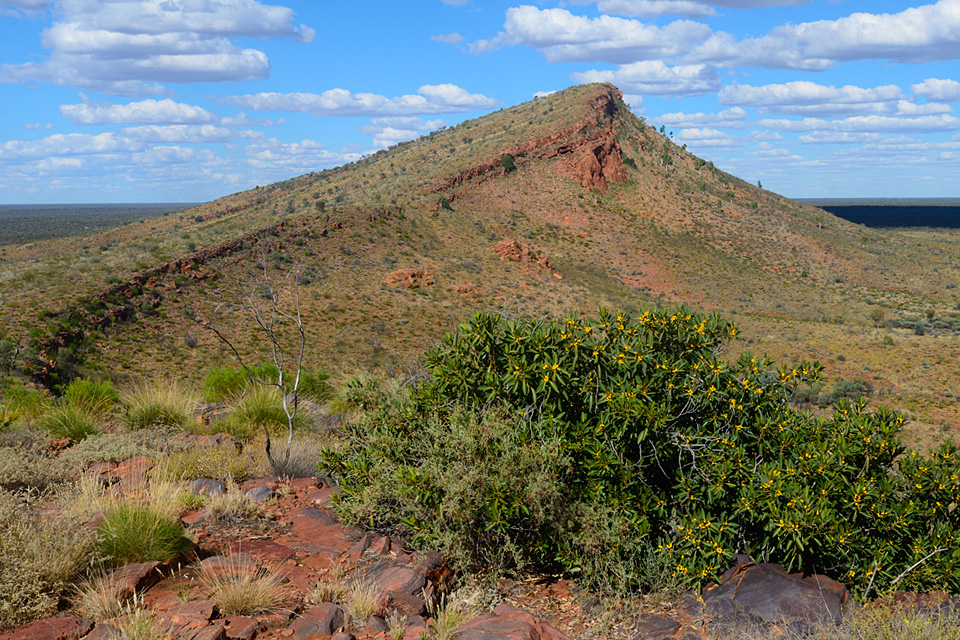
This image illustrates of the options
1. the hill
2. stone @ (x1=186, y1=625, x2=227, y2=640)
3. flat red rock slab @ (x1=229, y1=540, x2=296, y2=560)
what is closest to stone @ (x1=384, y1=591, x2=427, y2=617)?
stone @ (x1=186, y1=625, x2=227, y2=640)

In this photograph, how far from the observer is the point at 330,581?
4398mm

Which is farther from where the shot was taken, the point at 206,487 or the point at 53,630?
the point at 206,487

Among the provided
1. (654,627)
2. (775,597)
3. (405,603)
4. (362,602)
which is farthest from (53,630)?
(775,597)

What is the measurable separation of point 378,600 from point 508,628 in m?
0.88

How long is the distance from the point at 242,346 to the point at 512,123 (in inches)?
2122

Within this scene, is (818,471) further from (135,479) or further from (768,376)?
(135,479)

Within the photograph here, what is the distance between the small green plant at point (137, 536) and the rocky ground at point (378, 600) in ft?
0.38

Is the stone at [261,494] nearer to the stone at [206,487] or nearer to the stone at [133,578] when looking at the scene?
the stone at [206,487]

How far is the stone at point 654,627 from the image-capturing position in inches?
168

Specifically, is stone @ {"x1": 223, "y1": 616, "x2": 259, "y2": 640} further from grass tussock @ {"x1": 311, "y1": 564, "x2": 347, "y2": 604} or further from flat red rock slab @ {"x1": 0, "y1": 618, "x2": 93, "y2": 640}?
flat red rock slab @ {"x1": 0, "y1": 618, "x2": 93, "y2": 640}

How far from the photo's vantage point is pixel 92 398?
9.23 metres

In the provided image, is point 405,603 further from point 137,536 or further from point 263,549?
point 137,536

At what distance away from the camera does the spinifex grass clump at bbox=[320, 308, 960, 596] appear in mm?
4609

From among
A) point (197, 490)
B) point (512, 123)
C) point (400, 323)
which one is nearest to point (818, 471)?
point (197, 490)
